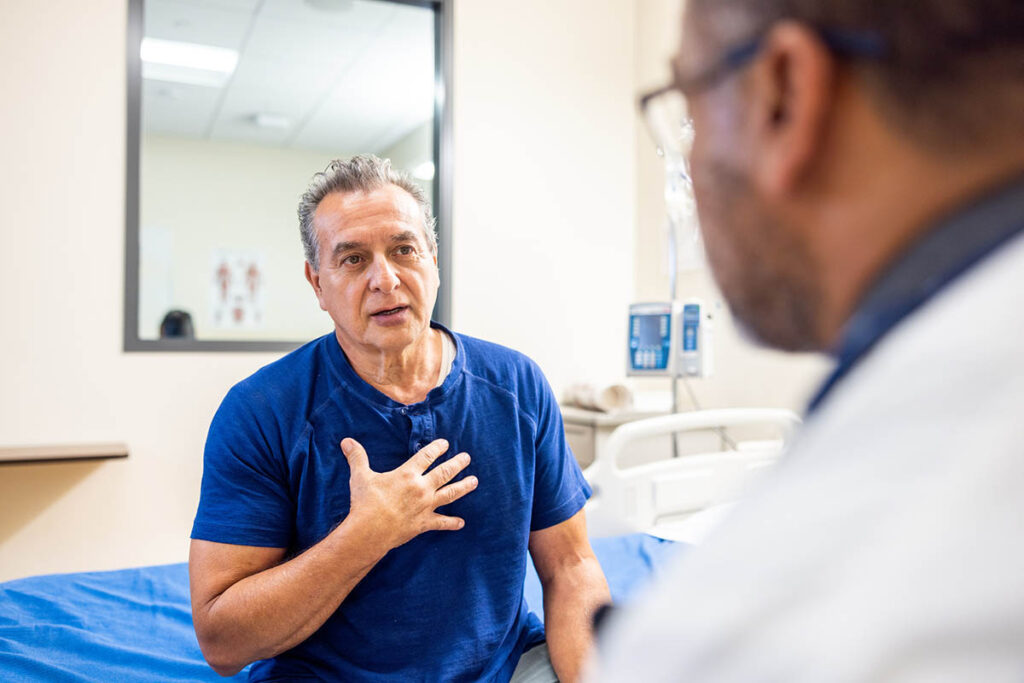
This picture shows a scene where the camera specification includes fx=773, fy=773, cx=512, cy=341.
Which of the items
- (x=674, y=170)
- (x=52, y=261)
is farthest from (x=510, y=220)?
(x=52, y=261)

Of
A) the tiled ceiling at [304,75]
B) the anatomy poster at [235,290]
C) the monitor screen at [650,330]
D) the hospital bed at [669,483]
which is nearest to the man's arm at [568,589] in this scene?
the hospital bed at [669,483]

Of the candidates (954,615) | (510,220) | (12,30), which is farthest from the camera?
(510,220)

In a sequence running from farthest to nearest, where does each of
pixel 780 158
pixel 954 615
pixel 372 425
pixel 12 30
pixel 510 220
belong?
pixel 510 220, pixel 12 30, pixel 372 425, pixel 780 158, pixel 954 615

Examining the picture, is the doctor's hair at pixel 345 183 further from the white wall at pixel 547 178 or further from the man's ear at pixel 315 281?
the white wall at pixel 547 178

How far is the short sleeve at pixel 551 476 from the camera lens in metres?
1.21

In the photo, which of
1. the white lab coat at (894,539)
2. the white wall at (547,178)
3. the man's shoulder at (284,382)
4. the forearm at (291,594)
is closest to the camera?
the white lab coat at (894,539)

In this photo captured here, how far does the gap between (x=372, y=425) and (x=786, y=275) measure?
83 centimetres

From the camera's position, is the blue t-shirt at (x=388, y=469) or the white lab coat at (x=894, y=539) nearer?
the white lab coat at (x=894, y=539)

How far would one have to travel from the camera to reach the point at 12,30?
248 cm

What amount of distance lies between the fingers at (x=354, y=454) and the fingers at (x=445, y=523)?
0.38 ft

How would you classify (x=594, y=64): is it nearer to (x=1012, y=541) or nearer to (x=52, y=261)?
(x=52, y=261)

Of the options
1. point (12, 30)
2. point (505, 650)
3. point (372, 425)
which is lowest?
point (505, 650)

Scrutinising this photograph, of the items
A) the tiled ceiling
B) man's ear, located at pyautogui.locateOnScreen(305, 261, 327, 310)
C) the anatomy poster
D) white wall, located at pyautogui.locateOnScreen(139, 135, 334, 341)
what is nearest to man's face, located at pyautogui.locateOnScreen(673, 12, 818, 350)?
man's ear, located at pyautogui.locateOnScreen(305, 261, 327, 310)

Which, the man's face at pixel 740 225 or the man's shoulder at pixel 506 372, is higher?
the man's face at pixel 740 225
